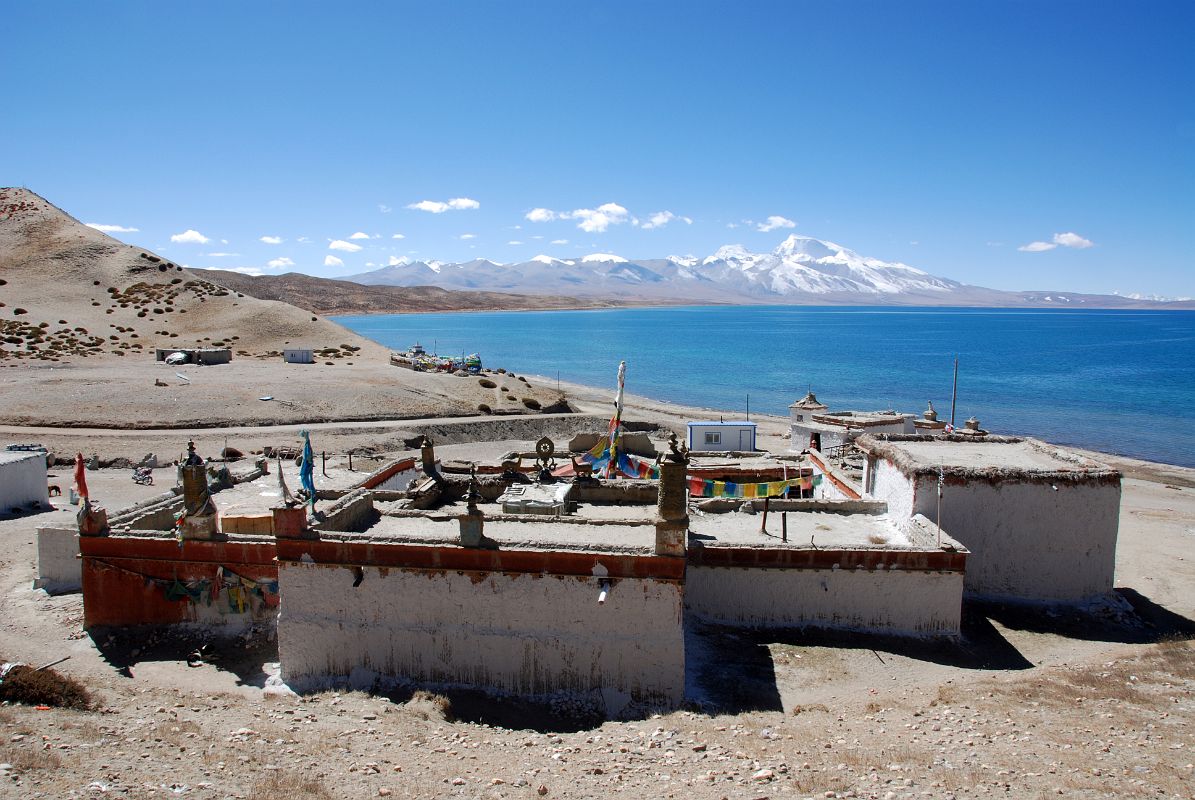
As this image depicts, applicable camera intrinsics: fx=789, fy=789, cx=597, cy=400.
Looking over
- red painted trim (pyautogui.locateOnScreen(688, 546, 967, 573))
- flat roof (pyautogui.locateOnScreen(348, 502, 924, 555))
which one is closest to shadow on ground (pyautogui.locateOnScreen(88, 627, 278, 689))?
flat roof (pyautogui.locateOnScreen(348, 502, 924, 555))

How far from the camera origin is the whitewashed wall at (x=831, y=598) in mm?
15453

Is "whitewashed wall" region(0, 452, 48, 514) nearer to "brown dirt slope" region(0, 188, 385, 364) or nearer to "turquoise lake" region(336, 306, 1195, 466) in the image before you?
"brown dirt slope" region(0, 188, 385, 364)

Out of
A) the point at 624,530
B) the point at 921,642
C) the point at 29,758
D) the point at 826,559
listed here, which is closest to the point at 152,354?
the point at 624,530

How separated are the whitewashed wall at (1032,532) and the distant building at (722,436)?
20363 millimetres

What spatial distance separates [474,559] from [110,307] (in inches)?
3673

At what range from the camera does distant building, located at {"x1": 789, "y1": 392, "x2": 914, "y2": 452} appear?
38.6 m

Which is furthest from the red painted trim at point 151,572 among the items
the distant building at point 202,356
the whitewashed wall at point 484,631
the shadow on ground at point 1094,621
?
the distant building at point 202,356

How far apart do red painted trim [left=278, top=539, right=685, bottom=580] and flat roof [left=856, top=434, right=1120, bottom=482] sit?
798cm

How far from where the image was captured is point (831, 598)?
1573 cm

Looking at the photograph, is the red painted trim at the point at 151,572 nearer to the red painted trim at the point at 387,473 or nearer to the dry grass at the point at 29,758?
the red painted trim at the point at 387,473

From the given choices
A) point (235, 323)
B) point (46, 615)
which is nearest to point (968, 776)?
point (46, 615)

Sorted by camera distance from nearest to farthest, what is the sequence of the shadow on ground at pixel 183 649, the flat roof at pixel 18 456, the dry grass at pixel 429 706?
the dry grass at pixel 429 706 → the shadow on ground at pixel 183 649 → the flat roof at pixel 18 456

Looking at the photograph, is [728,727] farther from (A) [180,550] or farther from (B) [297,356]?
(B) [297,356]

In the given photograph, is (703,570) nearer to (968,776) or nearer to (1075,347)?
(968,776)
